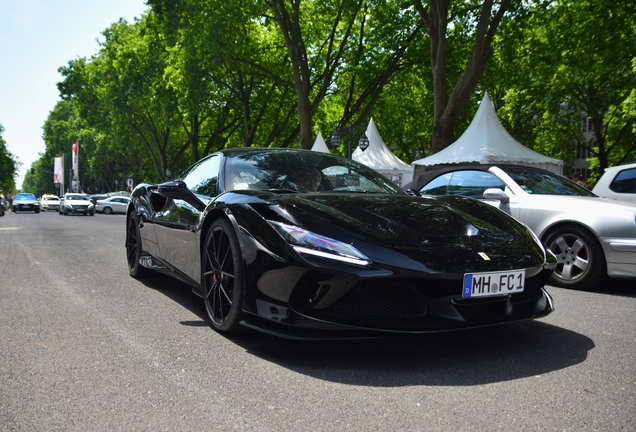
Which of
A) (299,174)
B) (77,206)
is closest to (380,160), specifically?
(299,174)

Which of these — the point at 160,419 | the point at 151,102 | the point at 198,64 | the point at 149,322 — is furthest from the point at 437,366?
Answer: the point at 151,102

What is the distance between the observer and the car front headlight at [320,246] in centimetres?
305

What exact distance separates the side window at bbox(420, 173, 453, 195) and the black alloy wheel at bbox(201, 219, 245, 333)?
4.04m

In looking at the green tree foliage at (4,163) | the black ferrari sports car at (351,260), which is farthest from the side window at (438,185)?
the green tree foliage at (4,163)

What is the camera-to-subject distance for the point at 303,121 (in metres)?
19.6

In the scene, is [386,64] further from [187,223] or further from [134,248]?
[187,223]

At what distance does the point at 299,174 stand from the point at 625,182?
5.05m

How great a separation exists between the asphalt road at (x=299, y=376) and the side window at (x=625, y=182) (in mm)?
3330

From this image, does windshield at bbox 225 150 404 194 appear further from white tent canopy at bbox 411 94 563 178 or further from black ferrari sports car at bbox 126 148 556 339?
white tent canopy at bbox 411 94 563 178

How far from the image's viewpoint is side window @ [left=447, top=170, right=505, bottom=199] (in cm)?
703

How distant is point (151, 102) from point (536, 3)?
2068 centimetres

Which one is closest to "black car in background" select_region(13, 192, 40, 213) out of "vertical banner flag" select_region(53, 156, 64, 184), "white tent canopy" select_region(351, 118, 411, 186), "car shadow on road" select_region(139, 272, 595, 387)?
"white tent canopy" select_region(351, 118, 411, 186)

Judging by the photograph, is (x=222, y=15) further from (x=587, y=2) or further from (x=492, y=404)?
(x=492, y=404)

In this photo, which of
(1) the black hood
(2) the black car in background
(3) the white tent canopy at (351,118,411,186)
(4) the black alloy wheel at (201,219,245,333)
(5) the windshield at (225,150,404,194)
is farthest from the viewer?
(2) the black car in background
